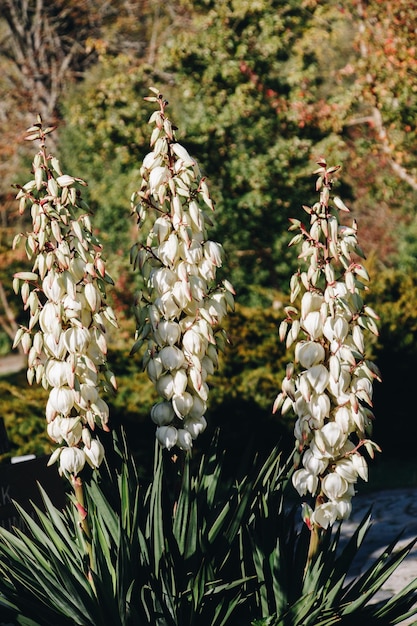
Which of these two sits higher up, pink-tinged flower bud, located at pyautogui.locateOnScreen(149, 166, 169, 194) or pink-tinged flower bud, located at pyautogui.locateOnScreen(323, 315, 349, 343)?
pink-tinged flower bud, located at pyautogui.locateOnScreen(149, 166, 169, 194)

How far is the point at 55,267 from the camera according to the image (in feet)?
10.4

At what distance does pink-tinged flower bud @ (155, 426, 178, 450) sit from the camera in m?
3.39

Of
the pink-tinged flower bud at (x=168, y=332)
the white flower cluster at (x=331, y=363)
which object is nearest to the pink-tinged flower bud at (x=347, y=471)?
the white flower cluster at (x=331, y=363)

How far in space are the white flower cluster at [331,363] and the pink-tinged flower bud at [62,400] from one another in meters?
0.83

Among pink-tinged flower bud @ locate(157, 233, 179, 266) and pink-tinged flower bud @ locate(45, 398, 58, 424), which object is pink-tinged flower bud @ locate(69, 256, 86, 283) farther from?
pink-tinged flower bud @ locate(45, 398, 58, 424)

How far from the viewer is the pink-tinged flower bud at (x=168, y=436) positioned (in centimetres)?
339

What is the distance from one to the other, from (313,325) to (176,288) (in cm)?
57

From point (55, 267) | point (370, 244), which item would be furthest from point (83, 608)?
point (370, 244)

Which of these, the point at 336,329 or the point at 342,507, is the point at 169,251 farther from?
the point at 342,507

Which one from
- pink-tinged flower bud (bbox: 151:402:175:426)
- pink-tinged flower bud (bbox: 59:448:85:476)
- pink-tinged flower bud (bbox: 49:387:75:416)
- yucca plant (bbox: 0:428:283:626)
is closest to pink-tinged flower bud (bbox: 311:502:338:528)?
yucca plant (bbox: 0:428:283:626)

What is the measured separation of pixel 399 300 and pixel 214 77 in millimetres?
4478

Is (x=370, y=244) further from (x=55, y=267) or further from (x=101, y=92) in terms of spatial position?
(x=55, y=267)

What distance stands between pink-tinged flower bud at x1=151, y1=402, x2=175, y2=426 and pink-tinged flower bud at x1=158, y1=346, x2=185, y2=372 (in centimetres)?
19

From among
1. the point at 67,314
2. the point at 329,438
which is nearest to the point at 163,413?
the point at 67,314
